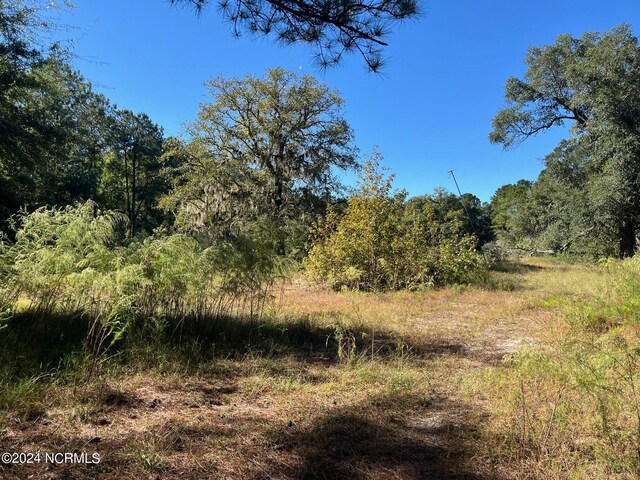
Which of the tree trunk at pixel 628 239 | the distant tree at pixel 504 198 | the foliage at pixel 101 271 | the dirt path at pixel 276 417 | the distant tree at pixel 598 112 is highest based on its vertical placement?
the distant tree at pixel 504 198

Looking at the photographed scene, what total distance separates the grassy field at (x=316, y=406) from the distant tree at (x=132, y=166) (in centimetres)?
2919

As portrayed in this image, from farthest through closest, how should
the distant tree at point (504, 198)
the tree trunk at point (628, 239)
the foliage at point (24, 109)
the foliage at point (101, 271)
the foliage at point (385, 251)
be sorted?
the distant tree at point (504, 198)
the tree trunk at point (628, 239)
the foliage at point (385, 251)
the foliage at point (24, 109)
the foliage at point (101, 271)

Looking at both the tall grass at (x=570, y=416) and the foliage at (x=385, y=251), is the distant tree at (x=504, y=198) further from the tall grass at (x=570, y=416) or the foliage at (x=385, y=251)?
the tall grass at (x=570, y=416)

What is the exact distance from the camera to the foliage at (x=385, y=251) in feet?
38.0

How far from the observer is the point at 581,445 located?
2.36m

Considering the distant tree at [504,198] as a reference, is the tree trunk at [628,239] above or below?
below

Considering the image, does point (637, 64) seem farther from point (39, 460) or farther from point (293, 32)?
point (39, 460)

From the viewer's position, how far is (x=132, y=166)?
32.4m

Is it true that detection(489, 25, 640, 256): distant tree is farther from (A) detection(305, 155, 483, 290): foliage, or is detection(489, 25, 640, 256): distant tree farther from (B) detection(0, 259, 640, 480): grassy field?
(B) detection(0, 259, 640, 480): grassy field

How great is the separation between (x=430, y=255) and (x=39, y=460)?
11149mm

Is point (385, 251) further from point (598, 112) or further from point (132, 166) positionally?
point (132, 166)

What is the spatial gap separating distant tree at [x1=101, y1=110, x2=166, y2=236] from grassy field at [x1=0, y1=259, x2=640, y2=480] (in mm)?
29189

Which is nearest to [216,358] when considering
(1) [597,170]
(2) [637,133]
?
(2) [637,133]

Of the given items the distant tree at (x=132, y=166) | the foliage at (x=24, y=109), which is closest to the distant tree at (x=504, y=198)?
the distant tree at (x=132, y=166)
